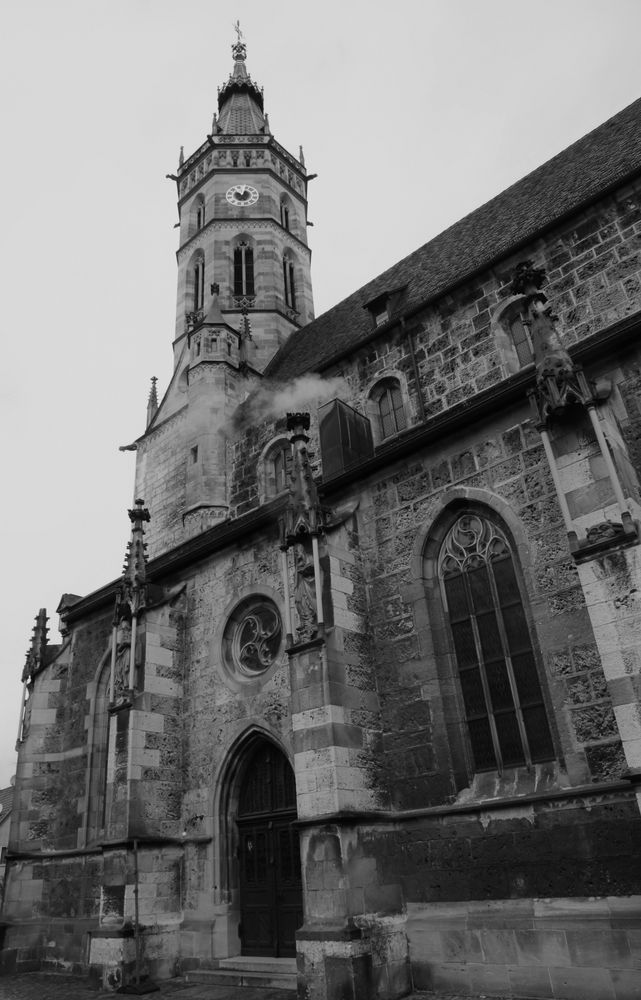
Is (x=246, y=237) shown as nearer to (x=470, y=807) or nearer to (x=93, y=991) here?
(x=470, y=807)

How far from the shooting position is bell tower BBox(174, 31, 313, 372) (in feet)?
72.1

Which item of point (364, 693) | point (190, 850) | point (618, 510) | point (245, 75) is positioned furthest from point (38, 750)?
point (245, 75)

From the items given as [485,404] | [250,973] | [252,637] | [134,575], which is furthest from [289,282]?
[250,973]

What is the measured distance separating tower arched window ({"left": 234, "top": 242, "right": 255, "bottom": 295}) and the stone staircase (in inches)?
711

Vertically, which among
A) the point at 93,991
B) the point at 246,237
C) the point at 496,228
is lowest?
the point at 93,991

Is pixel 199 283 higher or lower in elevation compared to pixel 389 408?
higher

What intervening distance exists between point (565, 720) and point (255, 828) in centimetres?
522

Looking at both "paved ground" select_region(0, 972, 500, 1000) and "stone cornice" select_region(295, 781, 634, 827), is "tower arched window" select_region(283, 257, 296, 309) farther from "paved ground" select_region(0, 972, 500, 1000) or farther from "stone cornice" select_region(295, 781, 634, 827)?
"paved ground" select_region(0, 972, 500, 1000)

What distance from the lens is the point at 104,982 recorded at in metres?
9.65

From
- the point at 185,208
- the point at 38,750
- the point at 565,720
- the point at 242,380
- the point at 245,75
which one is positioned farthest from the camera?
the point at 245,75

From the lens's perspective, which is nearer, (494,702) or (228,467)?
(494,702)

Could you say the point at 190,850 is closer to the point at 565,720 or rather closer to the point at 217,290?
the point at 565,720

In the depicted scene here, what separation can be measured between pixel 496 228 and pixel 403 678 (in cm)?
980

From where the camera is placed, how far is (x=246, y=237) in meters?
23.9
